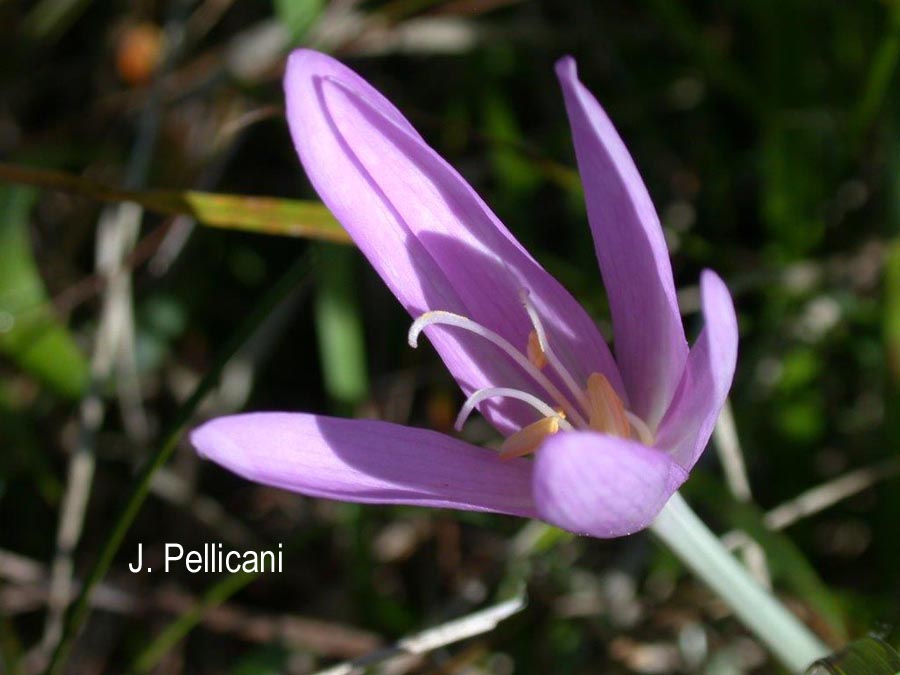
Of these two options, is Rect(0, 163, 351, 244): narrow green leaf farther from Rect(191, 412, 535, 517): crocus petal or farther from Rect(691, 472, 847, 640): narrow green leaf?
Rect(691, 472, 847, 640): narrow green leaf

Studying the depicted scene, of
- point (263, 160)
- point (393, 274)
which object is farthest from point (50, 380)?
point (393, 274)

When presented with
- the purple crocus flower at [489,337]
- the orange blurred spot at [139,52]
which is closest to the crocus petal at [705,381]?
the purple crocus flower at [489,337]

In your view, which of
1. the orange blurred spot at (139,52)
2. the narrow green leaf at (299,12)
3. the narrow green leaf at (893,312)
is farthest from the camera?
the orange blurred spot at (139,52)

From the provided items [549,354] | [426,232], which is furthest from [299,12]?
[549,354]

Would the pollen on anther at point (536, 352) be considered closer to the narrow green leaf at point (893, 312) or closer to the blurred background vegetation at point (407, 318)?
the blurred background vegetation at point (407, 318)

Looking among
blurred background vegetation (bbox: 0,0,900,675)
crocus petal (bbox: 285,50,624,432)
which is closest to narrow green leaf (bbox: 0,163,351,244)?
blurred background vegetation (bbox: 0,0,900,675)

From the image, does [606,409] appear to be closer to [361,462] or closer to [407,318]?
[361,462]

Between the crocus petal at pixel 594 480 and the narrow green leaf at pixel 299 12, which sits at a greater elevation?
the narrow green leaf at pixel 299 12
